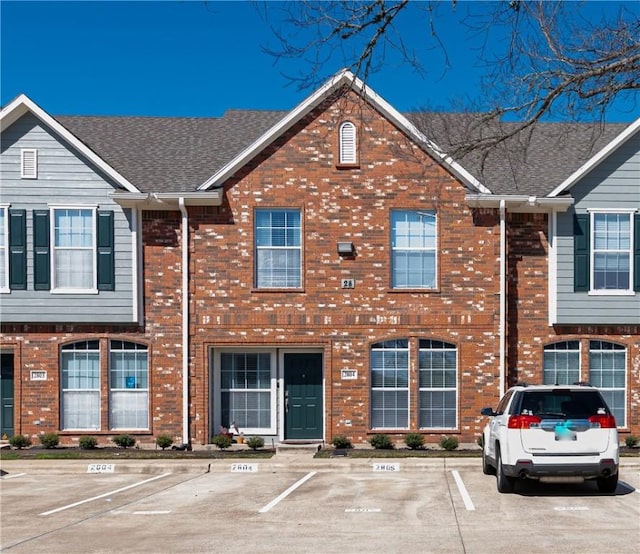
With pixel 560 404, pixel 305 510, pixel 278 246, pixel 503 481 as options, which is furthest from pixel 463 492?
pixel 278 246

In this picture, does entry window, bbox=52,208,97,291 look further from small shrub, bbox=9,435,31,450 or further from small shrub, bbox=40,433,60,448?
small shrub, bbox=9,435,31,450

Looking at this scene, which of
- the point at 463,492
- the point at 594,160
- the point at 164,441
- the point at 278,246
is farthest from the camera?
the point at 278,246

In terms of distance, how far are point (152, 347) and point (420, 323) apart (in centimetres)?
629

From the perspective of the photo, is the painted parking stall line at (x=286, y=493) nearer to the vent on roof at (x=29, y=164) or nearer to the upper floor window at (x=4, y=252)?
the upper floor window at (x=4, y=252)

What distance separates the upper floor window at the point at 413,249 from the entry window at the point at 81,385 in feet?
24.1

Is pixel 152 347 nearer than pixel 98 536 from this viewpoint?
No

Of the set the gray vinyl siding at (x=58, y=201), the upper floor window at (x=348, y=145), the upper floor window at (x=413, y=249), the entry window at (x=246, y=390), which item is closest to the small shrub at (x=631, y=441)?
the upper floor window at (x=413, y=249)

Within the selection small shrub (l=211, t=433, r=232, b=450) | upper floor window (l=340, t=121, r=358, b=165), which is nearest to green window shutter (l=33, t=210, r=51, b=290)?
small shrub (l=211, t=433, r=232, b=450)

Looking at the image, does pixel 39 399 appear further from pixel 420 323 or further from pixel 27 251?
pixel 420 323

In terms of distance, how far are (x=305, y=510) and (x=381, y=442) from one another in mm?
7960

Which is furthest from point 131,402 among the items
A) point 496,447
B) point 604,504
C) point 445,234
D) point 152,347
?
point 604,504

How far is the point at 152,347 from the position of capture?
21.5m

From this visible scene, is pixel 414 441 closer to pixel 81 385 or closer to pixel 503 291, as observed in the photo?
pixel 503 291

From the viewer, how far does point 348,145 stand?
→ 2147 centimetres
